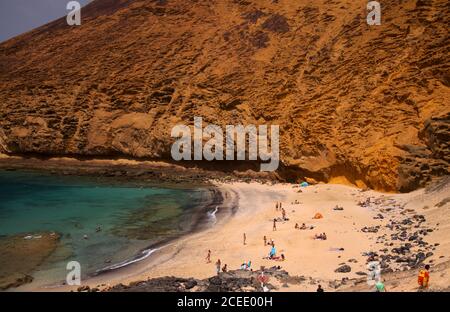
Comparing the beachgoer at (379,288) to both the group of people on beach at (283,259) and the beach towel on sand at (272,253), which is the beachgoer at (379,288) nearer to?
the group of people on beach at (283,259)

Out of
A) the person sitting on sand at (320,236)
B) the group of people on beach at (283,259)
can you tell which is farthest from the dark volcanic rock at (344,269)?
the person sitting on sand at (320,236)

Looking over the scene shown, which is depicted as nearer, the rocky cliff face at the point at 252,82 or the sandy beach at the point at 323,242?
the sandy beach at the point at 323,242

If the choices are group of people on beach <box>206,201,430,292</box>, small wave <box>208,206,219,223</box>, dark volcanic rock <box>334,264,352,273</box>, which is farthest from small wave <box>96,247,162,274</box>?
dark volcanic rock <box>334,264,352,273</box>

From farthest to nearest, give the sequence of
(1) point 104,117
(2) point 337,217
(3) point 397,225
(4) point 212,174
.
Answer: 1. (1) point 104,117
2. (4) point 212,174
3. (2) point 337,217
4. (3) point 397,225

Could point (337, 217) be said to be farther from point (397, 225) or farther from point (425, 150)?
point (425, 150)

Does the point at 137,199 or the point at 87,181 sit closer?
the point at 137,199

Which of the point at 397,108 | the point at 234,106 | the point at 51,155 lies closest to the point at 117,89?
the point at 51,155
